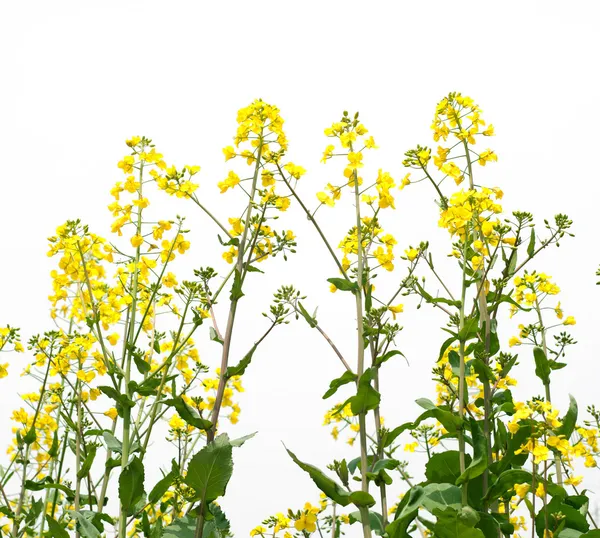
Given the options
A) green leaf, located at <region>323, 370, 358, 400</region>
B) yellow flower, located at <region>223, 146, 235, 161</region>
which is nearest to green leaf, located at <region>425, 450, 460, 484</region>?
green leaf, located at <region>323, 370, 358, 400</region>

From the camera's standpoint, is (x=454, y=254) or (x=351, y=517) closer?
(x=351, y=517)

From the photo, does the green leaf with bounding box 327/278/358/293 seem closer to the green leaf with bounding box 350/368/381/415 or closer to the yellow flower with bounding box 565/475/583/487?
the green leaf with bounding box 350/368/381/415

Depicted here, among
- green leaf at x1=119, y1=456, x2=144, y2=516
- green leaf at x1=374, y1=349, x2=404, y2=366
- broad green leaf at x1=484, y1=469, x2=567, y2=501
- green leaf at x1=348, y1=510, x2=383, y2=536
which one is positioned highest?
green leaf at x1=374, y1=349, x2=404, y2=366

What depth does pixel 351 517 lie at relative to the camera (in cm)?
293

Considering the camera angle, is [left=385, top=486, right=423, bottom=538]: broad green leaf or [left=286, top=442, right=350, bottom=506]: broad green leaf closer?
[left=385, top=486, right=423, bottom=538]: broad green leaf

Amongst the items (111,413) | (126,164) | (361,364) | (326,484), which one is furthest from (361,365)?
(126,164)

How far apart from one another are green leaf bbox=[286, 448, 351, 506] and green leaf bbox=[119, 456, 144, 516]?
0.74 meters

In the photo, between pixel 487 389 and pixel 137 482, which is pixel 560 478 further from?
pixel 137 482

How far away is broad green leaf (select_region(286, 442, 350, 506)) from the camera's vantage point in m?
2.69

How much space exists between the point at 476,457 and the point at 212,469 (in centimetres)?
123

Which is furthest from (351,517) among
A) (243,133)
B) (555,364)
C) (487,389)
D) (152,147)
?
(152,147)

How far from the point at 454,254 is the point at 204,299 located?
1433 mm

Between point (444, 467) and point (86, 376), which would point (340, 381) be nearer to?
A: point (444, 467)

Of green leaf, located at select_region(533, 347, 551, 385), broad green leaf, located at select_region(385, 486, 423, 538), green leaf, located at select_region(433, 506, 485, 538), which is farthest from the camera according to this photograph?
green leaf, located at select_region(533, 347, 551, 385)
